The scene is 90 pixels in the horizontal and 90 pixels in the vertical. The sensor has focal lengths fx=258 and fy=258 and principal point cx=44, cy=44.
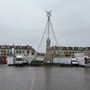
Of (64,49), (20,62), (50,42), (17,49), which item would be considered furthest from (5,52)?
(20,62)

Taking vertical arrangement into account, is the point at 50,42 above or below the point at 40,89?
above

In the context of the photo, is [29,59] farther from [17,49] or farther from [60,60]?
[17,49]

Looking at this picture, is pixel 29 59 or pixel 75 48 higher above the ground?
pixel 75 48

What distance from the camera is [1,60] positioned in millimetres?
100000

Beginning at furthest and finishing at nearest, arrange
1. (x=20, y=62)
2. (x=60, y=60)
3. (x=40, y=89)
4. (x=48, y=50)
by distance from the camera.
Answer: (x=48, y=50)
(x=60, y=60)
(x=20, y=62)
(x=40, y=89)

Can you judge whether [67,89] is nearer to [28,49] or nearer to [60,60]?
[60,60]

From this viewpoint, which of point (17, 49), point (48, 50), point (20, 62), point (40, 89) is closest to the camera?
point (40, 89)

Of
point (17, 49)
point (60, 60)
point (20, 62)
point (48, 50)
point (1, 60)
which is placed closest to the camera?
point (20, 62)

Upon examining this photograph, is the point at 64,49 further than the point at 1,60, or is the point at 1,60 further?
the point at 64,49

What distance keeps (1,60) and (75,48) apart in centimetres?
7781

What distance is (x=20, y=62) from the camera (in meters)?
67.2

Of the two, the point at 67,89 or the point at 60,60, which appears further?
the point at 60,60

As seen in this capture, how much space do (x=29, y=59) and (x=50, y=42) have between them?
405 inches

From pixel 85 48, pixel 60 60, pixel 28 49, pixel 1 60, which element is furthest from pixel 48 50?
pixel 85 48
